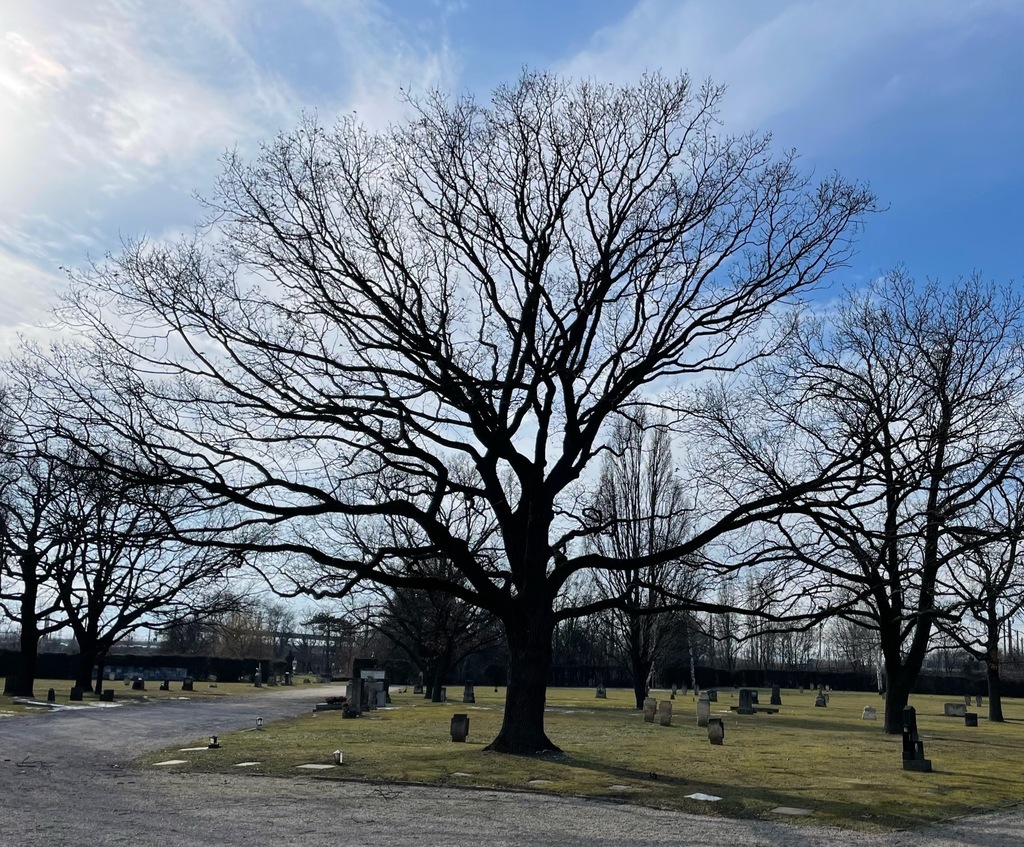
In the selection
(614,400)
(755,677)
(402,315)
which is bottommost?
(755,677)

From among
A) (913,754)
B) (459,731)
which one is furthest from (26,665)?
(913,754)

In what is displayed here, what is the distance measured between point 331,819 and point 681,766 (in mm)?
8080

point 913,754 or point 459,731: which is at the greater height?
point 913,754

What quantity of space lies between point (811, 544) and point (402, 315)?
8619 mm

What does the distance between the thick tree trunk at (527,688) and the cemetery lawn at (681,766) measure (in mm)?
537

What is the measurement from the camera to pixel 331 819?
9992mm

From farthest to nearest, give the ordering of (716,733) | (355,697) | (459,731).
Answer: (355,697)
(716,733)
(459,731)

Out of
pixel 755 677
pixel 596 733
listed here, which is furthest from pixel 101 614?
pixel 755 677

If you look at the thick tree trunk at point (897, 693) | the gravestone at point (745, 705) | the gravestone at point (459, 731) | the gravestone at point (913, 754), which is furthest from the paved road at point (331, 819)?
the gravestone at point (745, 705)

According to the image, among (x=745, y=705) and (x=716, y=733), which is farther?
(x=745, y=705)

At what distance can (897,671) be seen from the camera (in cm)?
2666

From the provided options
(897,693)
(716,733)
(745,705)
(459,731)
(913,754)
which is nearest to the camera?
(913,754)

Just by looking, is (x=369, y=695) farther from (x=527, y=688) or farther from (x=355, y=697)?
(x=527, y=688)

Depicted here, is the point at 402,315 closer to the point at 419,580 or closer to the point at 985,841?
the point at 419,580
